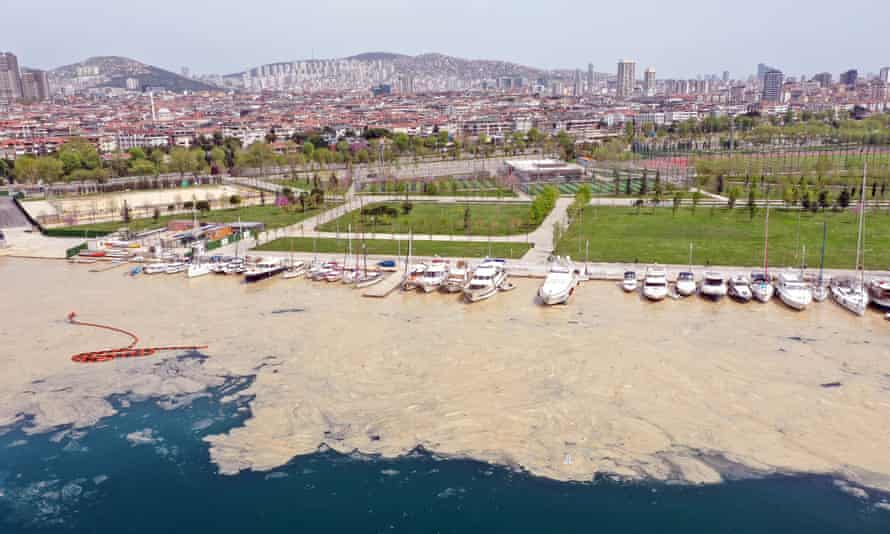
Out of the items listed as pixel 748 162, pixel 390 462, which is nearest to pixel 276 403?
pixel 390 462

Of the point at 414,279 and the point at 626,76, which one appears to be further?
the point at 626,76

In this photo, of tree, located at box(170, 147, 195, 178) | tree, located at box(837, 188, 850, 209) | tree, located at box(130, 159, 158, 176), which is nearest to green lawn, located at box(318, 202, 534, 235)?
tree, located at box(837, 188, 850, 209)

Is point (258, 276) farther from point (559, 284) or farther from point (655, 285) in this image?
point (655, 285)

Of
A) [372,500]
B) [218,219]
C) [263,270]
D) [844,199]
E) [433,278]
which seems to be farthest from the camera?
[218,219]

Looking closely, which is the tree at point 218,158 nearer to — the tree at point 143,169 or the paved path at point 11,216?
the tree at point 143,169

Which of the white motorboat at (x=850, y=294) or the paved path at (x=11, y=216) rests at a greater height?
the paved path at (x=11, y=216)

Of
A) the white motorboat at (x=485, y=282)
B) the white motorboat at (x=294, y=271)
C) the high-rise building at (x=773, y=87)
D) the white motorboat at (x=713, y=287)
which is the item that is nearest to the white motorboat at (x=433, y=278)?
the white motorboat at (x=485, y=282)

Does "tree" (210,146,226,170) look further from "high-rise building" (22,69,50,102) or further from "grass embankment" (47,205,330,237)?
"high-rise building" (22,69,50,102)

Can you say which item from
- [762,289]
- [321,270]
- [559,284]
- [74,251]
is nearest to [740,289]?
[762,289]
